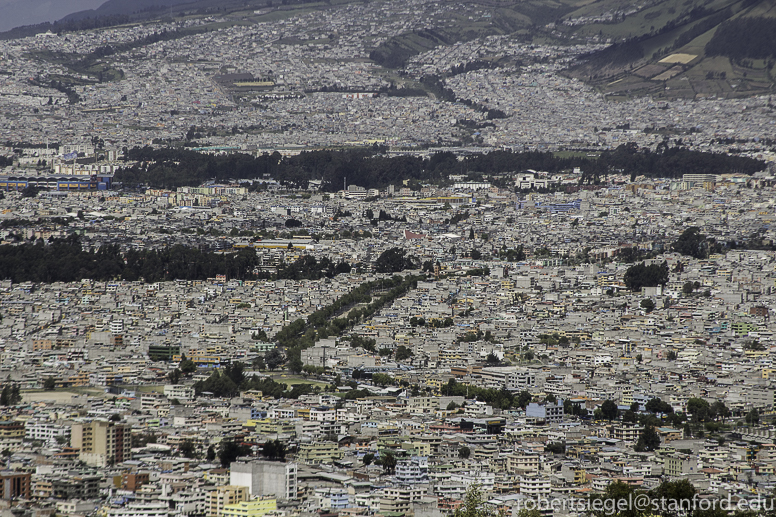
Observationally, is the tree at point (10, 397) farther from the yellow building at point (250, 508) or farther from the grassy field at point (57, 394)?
the yellow building at point (250, 508)

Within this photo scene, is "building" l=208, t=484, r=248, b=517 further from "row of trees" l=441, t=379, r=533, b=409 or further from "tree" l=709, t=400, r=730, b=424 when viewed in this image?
"tree" l=709, t=400, r=730, b=424

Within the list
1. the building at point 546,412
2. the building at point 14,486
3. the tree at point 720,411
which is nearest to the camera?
the building at point 14,486

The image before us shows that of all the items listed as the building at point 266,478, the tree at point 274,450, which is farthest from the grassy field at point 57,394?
the building at point 266,478

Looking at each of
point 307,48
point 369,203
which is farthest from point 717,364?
point 307,48

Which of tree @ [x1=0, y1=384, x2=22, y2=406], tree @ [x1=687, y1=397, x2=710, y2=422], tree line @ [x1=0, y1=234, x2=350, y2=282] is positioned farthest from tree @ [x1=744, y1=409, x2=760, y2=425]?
tree line @ [x1=0, y1=234, x2=350, y2=282]

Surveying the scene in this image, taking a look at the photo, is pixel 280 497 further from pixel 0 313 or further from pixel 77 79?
pixel 77 79
